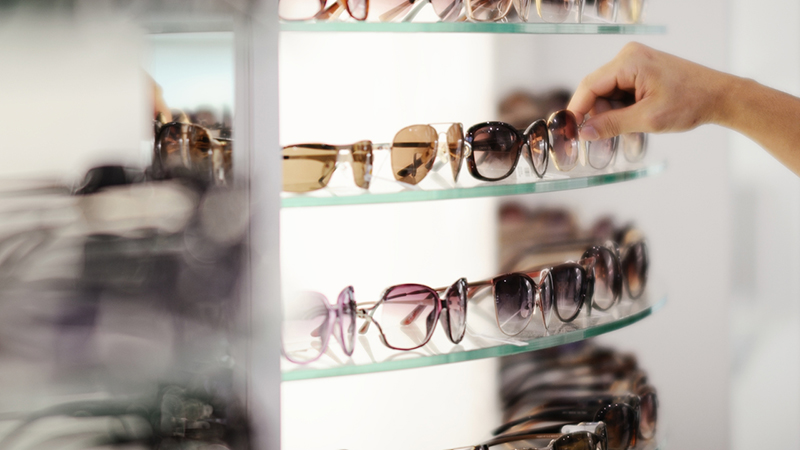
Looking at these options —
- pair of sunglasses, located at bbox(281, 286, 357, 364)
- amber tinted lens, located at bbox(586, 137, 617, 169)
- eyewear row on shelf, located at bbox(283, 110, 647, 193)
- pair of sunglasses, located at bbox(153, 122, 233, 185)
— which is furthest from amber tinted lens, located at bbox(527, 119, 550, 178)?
pair of sunglasses, located at bbox(153, 122, 233, 185)

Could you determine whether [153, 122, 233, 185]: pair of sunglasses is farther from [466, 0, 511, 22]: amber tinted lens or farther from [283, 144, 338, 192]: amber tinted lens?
[466, 0, 511, 22]: amber tinted lens

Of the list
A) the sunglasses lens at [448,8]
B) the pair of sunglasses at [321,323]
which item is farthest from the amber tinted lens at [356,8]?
the pair of sunglasses at [321,323]

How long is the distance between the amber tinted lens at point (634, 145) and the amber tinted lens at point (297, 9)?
1.77 ft

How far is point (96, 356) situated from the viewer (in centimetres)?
48

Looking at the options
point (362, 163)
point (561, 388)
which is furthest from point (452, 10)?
point (561, 388)

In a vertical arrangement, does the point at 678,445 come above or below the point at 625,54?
below

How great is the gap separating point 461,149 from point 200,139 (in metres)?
0.35

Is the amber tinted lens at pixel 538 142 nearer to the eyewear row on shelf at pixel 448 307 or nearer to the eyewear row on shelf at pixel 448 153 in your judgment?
the eyewear row on shelf at pixel 448 153

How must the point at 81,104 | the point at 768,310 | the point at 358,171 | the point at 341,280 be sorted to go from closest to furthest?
the point at 81,104 → the point at 358,171 → the point at 341,280 → the point at 768,310

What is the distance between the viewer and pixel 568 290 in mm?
836

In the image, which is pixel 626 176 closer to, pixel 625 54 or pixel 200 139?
pixel 625 54

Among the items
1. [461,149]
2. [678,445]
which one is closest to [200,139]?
[461,149]

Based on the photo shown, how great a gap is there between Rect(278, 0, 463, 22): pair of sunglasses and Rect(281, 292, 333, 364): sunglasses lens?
1.07 feet

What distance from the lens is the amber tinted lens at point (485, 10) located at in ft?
2.48
